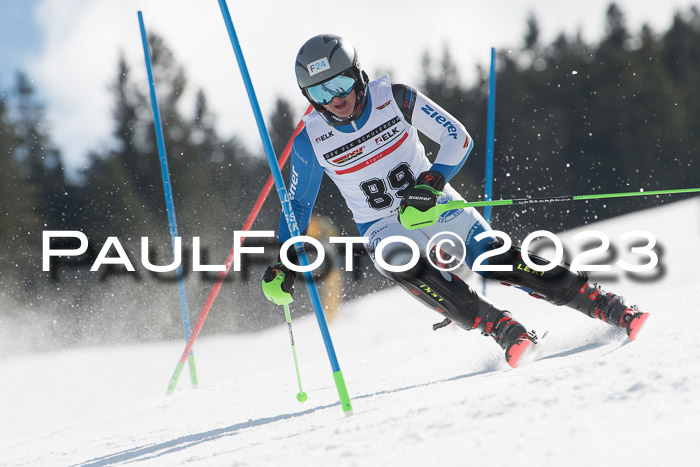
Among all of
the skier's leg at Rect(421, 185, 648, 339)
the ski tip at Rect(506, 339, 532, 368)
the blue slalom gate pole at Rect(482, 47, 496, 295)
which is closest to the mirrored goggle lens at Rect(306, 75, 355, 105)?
the skier's leg at Rect(421, 185, 648, 339)

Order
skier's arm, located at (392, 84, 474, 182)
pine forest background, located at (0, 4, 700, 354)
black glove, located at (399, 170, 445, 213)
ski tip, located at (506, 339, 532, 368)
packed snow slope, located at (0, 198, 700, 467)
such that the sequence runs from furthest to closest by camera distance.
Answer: pine forest background, located at (0, 4, 700, 354) < skier's arm, located at (392, 84, 474, 182) < ski tip, located at (506, 339, 532, 368) < black glove, located at (399, 170, 445, 213) < packed snow slope, located at (0, 198, 700, 467)

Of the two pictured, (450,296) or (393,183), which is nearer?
(450,296)

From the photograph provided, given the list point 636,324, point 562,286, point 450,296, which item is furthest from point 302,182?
point 636,324

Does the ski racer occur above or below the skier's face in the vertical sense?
below

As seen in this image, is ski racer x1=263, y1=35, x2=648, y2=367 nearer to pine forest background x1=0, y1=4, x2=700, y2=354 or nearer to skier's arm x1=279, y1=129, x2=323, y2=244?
skier's arm x1=279, y1=129, x2=323, y2=244

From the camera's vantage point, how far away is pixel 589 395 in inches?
79.0

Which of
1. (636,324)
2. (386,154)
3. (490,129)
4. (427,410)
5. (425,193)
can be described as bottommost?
(427,410)

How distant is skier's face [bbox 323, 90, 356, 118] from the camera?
11.5 ft

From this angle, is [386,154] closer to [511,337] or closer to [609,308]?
[511,337]

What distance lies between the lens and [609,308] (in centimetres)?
336

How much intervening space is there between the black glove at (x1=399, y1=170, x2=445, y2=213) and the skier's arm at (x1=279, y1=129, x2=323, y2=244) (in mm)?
728

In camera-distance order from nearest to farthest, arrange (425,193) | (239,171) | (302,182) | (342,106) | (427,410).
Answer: (427,410), (425,193), (342,106), (302,182), (239,171)

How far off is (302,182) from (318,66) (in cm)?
67

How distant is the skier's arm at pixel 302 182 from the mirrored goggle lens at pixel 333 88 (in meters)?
0.32
